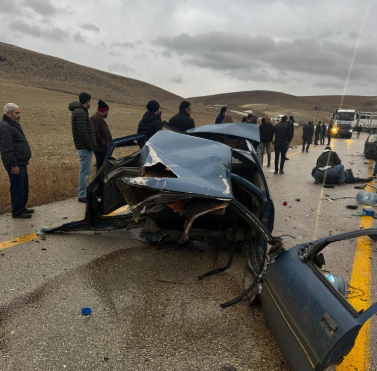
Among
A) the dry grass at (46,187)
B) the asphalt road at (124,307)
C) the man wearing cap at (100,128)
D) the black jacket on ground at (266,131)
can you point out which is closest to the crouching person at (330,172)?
the black jacket on ground at (266,131)

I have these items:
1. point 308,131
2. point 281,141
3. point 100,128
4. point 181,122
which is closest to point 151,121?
point 181,122

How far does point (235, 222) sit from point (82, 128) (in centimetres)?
358

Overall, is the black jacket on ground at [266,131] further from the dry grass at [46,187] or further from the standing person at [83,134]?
the standing person at [83,134]

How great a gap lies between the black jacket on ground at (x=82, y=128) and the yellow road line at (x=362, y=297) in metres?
4.55

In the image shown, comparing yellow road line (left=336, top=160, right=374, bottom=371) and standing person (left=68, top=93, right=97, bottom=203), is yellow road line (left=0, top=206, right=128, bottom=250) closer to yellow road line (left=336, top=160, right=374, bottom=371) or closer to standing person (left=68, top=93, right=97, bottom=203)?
standing person (left=68, top=93, right=97, bottom=203)

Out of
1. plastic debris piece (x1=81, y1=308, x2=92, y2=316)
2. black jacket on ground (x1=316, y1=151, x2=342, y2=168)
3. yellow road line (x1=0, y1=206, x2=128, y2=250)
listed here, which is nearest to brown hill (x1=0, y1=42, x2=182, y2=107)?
black jacket on ground (x1=316, y1=151, x2=342, y2=168)

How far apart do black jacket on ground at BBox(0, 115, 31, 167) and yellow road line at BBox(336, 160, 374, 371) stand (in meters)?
4.65

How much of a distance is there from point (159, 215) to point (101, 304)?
125 cm

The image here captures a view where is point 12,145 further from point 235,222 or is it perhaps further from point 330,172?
point 330,172

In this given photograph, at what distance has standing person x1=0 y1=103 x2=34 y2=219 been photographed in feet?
16.7

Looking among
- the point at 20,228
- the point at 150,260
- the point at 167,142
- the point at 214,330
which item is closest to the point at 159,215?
the point at 150,260

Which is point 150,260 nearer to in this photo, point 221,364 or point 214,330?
point 214,330

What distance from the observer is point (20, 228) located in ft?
16.1

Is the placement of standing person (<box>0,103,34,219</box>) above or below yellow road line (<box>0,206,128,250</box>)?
above
